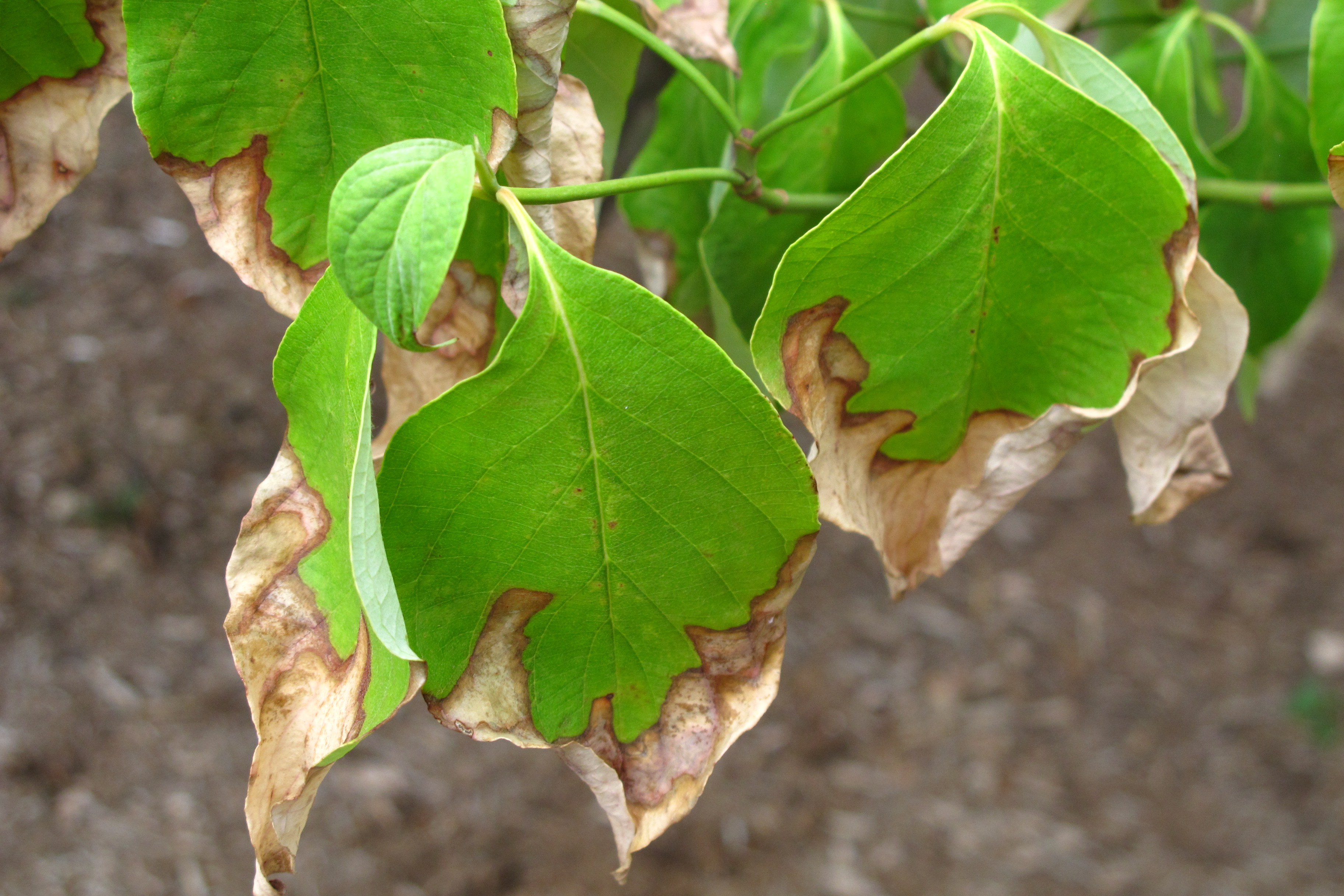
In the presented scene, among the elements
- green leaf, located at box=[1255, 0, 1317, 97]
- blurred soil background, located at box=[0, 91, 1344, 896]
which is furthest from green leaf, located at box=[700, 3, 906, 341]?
blurred soil background, located at box=[0, 91, 1344, 896]

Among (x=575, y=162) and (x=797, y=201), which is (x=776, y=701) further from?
(x=575, y=162)

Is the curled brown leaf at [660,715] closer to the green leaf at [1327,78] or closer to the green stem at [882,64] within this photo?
the green stem at [882,64]

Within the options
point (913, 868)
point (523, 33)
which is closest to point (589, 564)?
point (523, 33)

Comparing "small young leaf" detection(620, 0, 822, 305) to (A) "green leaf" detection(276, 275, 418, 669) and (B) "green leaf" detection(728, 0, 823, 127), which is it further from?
(A) "green leaf" detection(276, 275, 418, 669)

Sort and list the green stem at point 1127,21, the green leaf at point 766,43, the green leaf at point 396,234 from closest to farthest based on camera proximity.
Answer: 1. the green leaf at point 396,234
2. the green leaf at point 766,43
3. the green stem at point 1127,21

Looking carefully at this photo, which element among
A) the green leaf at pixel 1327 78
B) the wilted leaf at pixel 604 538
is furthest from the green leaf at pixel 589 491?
the green leaf at pixel 1327 78

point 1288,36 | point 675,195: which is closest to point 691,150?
point 675,195
